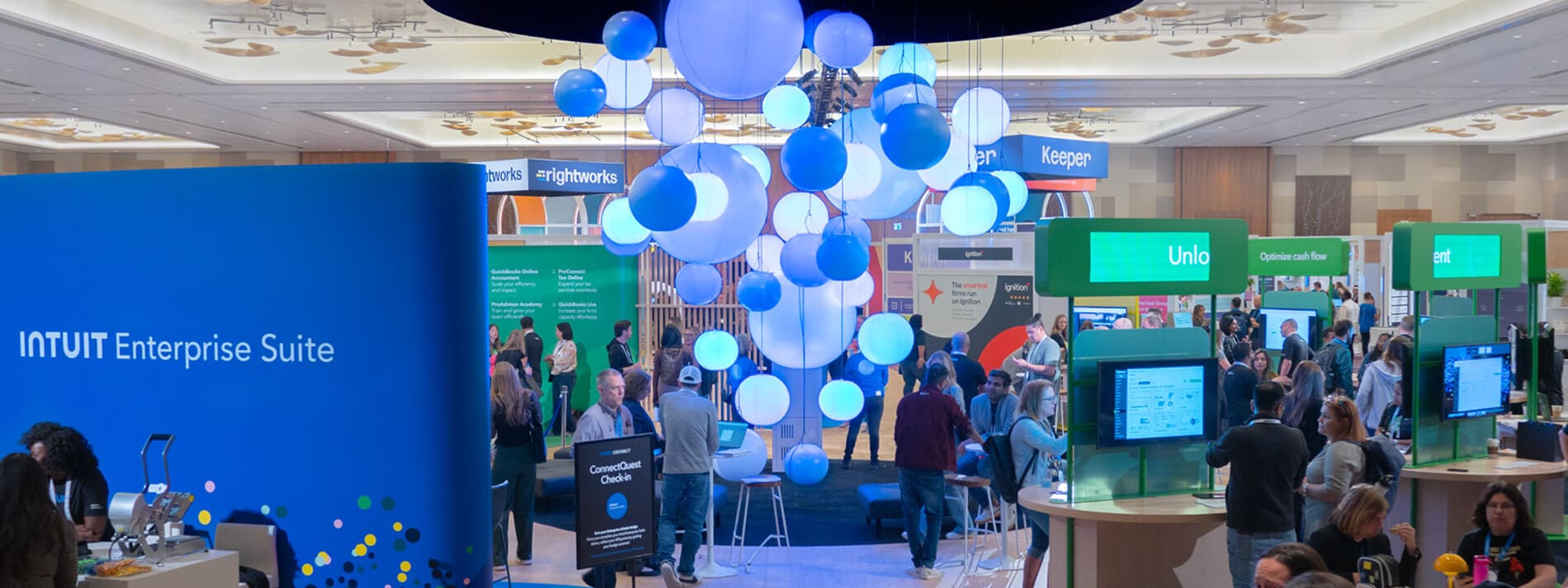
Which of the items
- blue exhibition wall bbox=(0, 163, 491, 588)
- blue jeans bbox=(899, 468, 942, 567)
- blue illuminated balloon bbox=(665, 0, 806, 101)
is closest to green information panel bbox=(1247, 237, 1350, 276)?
blue jeans bbox=(899, 468, 942, 567)

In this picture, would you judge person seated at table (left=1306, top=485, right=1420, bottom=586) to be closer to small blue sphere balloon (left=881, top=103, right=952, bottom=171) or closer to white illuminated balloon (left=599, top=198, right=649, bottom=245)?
small blue sphere balloon (left=881, top=103, right=952, bottom=171)

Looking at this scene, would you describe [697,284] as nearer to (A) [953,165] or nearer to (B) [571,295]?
(A) [953,165]

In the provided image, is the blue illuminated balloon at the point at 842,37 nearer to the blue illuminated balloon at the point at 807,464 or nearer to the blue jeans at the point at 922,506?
the blue jeans at the point at 922,506

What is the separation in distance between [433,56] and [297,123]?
15.5ft

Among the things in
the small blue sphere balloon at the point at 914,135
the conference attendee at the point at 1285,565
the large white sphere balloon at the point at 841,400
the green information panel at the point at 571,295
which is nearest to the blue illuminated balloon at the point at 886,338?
the large white sphere balloon at the point at 841,400

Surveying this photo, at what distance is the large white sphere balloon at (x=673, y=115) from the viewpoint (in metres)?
5.86

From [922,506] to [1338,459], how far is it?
7.29ft

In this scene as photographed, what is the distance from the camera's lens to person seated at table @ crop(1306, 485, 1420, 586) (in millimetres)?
3836

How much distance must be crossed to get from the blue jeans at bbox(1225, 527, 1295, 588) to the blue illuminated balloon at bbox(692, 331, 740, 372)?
3196mm

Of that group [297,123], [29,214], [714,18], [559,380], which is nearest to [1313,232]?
[559,380]

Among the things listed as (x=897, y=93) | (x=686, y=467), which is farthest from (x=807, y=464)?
(x=897, y=93)

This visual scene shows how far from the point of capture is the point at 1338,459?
475cm

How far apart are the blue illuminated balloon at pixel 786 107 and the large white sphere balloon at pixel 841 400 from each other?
5.10ft

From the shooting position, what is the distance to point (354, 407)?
3.57 meters
